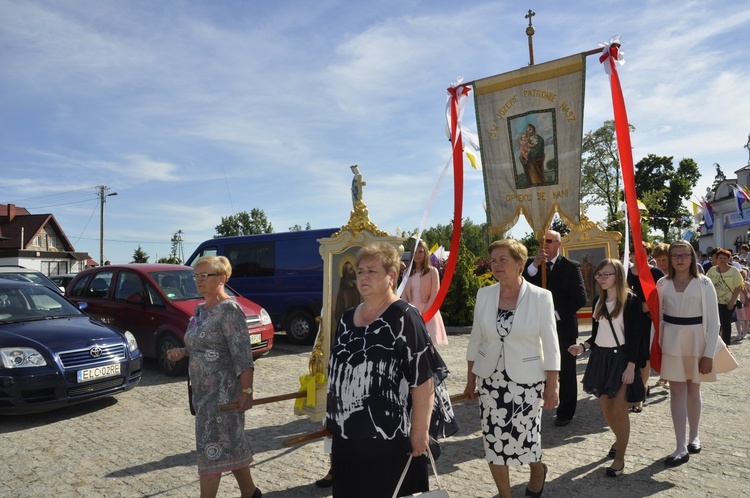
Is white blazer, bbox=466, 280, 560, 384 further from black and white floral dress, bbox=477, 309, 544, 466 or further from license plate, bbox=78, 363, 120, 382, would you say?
license plate, bbox=78, 363, 120, 382

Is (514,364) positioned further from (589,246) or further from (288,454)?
(589,246)

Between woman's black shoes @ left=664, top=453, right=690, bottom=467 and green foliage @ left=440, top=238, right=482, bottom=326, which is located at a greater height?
green foliage @ left=440, top=238, right=482, bottom=326

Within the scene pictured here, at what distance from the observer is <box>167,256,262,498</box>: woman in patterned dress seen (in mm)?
3543

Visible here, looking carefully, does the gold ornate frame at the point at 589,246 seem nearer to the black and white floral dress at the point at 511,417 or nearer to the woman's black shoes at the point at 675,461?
the woman's black shoes at the point at 675,461

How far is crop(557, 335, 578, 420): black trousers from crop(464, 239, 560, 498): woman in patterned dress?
2.16 m

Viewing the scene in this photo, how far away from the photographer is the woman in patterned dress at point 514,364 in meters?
3.60

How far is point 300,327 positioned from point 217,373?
8.13 metres

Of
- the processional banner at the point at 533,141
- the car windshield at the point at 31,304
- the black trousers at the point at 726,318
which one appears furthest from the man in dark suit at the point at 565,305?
the car windshield at the point at 31,304

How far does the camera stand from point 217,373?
3.56 m

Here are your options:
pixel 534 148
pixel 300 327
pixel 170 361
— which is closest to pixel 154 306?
pixel 170 361

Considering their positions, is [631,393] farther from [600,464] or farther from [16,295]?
[16,295]

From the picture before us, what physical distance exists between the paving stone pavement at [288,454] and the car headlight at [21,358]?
692 millimetres

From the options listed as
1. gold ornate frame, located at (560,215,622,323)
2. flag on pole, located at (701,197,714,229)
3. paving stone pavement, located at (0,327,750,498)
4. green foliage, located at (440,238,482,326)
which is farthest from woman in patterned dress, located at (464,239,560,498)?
flag on pole, located at (701,197,714,229)

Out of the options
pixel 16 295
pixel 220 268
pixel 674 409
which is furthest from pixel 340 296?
pixel 16 295
